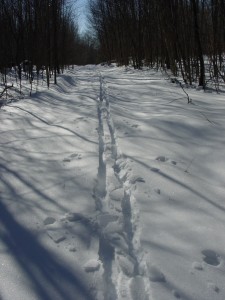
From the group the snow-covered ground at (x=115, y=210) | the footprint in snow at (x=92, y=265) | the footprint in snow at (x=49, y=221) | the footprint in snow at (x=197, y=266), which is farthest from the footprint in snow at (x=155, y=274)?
the footprint in snow at (x=49, y=221)

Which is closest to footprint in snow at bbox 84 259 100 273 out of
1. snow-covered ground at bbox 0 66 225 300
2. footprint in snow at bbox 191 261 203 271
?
snow-covered ground at bbox 0 66 225 300

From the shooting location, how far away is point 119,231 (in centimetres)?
271

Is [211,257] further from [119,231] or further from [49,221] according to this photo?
[49,221]

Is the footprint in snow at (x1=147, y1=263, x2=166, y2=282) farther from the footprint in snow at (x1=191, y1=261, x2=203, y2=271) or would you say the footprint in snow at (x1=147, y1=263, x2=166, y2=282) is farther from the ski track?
the footprint in snow at (x1=191, y1=261, x2=203, y2=271)

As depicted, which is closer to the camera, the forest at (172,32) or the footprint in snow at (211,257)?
the footprint in snow at (211,257)

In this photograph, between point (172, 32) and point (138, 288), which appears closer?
point (138, 288)

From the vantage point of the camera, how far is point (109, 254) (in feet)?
8.02

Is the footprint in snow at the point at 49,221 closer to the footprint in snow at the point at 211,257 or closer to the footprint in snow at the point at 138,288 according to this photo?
the footprint in snow at the point at 138,288

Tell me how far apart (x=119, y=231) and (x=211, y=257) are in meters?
0.71

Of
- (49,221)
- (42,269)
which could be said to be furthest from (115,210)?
(42,269)

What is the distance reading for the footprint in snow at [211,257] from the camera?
2.30 m

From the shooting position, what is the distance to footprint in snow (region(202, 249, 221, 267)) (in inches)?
90.5

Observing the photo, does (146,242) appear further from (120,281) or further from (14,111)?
(14,111)

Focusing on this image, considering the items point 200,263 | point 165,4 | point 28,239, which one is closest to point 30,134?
point 28,239
